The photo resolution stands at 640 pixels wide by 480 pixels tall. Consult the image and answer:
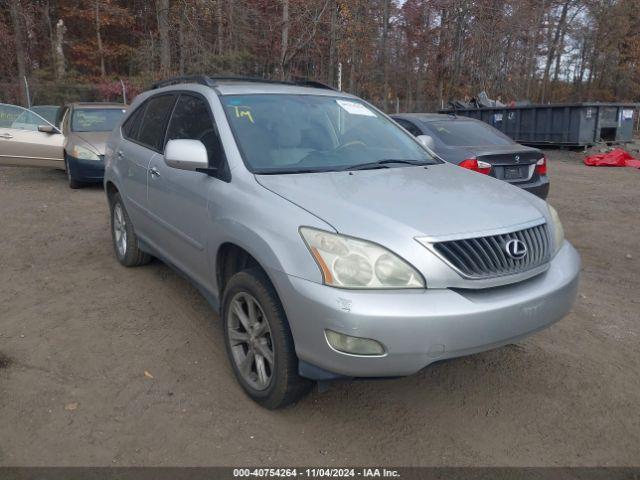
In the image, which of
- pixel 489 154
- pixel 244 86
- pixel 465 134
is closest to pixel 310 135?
pixel 244 86

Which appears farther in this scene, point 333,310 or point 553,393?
point 553,393

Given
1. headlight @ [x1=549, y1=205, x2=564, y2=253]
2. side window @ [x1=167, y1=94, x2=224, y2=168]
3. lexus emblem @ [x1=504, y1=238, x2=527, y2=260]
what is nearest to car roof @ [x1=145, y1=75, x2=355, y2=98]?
side window @ [x1=167, y1=94, x2=224, y2=168]

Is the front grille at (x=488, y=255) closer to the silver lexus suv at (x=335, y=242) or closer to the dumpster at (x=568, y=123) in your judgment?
the silver lexus suv at (x=335, y=242)

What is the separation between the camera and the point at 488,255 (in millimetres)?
2658

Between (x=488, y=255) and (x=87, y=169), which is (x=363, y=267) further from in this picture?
Answer: (x=87, y=169)

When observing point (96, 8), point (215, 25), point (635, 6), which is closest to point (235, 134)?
point (215, 25)

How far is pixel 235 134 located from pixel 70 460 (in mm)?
2001

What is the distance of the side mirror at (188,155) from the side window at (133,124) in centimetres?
182

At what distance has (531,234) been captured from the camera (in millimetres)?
2902

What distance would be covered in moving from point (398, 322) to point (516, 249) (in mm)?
769

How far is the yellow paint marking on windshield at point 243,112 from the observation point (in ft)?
11.9

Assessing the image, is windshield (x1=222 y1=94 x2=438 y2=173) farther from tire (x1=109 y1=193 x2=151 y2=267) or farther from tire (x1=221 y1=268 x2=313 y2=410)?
tire (x1=109 y1=193 x2=151 y2=267)

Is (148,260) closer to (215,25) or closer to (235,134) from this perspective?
(235,134)

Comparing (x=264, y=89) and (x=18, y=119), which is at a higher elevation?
(x=264, y=89)
